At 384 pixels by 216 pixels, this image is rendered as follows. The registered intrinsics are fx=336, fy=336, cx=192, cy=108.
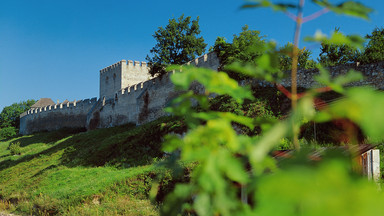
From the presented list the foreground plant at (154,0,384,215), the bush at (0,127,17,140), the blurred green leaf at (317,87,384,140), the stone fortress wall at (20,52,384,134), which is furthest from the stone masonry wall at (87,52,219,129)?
the bush at (0,127,17,140)

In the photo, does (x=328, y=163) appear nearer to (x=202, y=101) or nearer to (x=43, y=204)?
(x=202, y=101)

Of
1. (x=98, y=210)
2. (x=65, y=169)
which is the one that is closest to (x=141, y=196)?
(x=98, y=210)

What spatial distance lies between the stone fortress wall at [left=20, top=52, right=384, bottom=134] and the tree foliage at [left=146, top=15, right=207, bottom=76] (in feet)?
12.9

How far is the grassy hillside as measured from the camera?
11750 mm

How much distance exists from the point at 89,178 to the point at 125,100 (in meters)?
16.8

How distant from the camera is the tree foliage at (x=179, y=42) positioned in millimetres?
32688

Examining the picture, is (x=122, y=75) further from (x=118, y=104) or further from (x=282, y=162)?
(x=282, y=162)

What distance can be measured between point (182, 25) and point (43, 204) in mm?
24896

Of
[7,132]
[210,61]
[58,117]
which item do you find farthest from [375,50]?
[7,132]

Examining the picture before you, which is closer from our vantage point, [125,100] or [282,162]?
[282,162]

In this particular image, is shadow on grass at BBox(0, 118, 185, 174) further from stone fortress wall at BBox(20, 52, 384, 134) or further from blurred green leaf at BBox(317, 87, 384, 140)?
blurred green leaf at BBox(317, 87, 384, 140)

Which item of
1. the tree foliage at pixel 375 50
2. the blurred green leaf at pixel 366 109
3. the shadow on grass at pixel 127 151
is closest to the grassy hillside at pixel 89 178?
the shadow on grass at pixel 127 151

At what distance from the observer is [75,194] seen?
1309 centimetres

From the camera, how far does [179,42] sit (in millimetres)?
33562
